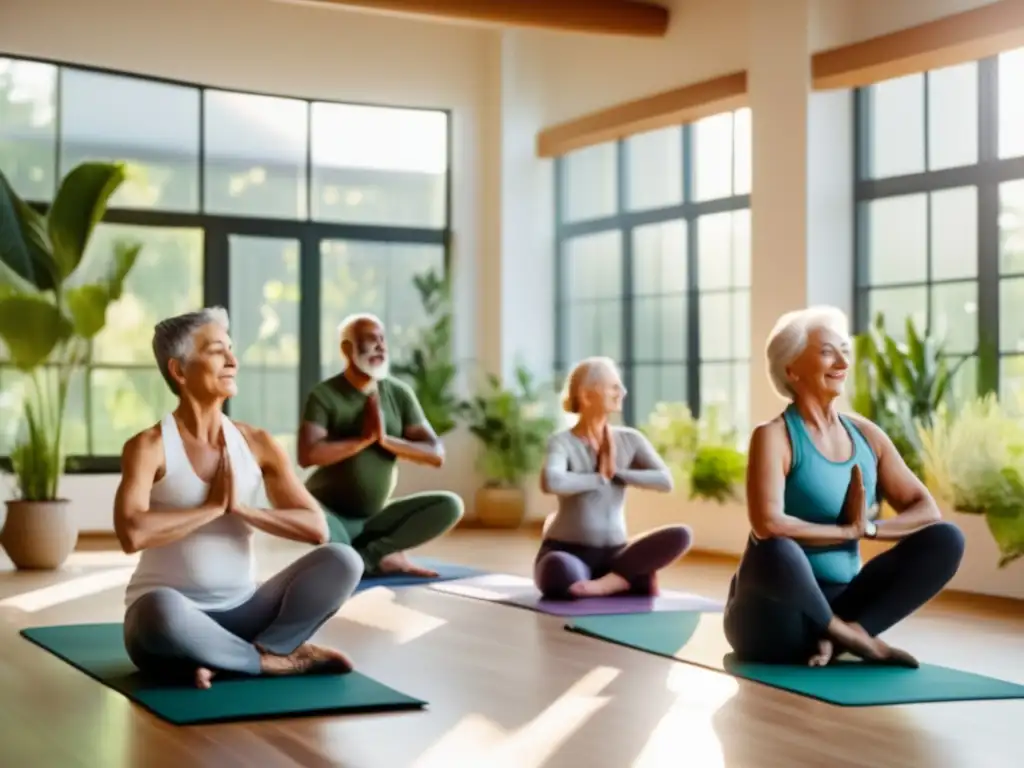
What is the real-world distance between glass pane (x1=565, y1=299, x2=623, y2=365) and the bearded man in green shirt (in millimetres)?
3305

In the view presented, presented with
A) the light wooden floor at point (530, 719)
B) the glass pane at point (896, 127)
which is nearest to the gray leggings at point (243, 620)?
the light wooden floor at point (530, 719)

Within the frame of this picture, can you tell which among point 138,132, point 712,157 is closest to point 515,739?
point 712,157

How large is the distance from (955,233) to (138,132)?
4.68 meters

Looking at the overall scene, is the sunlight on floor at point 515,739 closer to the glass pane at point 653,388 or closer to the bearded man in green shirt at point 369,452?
the bearded man in green shirt at point 369,452

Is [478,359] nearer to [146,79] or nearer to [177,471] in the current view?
[146,79]

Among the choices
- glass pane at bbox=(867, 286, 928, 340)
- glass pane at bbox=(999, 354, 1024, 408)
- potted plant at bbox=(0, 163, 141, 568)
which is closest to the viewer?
glass pane at bbox=(999, 354, 1024, 408)

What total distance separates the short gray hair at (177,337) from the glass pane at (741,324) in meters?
5.02

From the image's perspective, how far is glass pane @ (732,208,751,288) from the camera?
342 inches

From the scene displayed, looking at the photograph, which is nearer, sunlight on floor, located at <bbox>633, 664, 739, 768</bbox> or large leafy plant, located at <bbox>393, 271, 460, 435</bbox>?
sunlight on floor, located at <bbox>633, 664, 739, 768</bbox>

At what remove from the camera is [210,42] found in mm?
9430

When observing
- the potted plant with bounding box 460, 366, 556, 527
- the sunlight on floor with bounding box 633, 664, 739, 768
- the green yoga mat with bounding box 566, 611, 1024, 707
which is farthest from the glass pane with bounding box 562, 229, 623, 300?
the sunlight on floor with bounding box 633, 664, 739, 768

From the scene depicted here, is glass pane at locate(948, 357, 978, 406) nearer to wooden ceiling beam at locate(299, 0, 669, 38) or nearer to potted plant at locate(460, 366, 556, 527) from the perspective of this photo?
wooden ceiling beam at locate(299, 0, 669, 38)

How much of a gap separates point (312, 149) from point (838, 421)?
19.9 ft

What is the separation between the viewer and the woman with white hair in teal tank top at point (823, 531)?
4199mm
